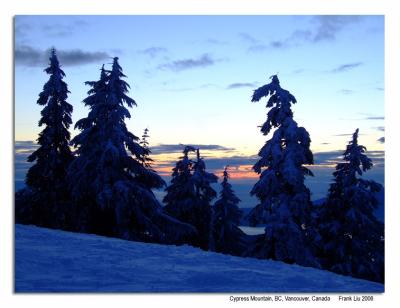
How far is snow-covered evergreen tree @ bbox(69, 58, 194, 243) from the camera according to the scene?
20922mm

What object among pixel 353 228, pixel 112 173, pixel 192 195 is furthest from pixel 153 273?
pixel 192 195

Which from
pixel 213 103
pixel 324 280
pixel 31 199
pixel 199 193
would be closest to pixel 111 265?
pixel 324 280

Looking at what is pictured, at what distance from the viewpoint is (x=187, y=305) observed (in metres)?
10.9

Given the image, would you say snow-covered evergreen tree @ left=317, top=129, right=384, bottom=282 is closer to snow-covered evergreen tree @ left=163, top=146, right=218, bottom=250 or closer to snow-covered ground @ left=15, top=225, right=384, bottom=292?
snow-covered evergreen tree @ left=163, top=146, right=218, bottom=250

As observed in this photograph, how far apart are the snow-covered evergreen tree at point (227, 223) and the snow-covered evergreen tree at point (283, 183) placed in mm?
11822

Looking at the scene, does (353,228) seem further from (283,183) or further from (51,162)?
(51,162)

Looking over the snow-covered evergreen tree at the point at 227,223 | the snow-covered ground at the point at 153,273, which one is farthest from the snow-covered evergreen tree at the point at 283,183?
the snow-covered evergreen tree at the point at 227,223

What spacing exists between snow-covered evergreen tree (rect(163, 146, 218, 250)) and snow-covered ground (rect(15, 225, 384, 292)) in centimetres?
1686

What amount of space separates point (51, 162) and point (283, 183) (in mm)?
11206

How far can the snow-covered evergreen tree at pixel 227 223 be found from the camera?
32.2 meters

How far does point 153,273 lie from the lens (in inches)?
431

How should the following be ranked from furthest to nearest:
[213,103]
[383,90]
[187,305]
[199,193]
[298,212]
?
[199,193], [298,212], [213,103], [383,90], [187,305]
